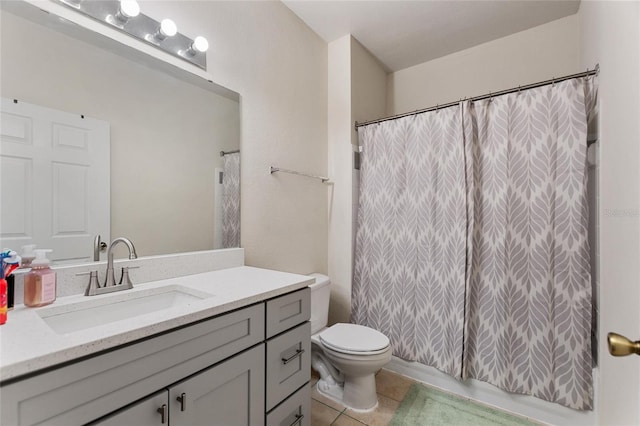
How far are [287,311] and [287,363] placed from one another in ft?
0.68

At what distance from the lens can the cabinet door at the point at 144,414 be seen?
0.69 metres

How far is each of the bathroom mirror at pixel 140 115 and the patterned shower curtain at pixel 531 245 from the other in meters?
1.52

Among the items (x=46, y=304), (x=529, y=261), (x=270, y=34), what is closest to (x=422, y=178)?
(x=529, y=261)

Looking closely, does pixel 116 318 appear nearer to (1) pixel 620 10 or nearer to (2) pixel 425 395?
(2) pixel 425 395

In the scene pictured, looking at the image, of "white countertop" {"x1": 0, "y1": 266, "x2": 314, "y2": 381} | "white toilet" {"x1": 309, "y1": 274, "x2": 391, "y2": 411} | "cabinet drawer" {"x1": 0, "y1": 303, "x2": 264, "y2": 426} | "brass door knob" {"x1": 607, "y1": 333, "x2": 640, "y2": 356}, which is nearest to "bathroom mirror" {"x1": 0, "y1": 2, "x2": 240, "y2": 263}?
"white countertop" {"x1": 0, "y1": 266, "x2": 314, "y2": 381}

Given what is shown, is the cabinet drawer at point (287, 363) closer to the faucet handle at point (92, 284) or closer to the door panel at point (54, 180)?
the faucet handle at point (92, 284)

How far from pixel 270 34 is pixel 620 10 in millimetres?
1669

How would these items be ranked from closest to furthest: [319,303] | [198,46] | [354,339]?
[198,46] < [354,339] < [319,303]

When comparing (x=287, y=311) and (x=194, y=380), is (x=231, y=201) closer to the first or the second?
(x=287, y=311)

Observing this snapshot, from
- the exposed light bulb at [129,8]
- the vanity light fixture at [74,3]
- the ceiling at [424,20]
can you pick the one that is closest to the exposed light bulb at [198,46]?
the exposed light bulb at [129,8]

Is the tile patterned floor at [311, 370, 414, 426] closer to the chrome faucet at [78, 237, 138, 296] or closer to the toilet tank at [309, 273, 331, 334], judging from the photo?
the toilet tank at [309, 273, 331, 334]

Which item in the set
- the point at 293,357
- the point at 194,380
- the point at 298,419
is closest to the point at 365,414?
the point at 298,419

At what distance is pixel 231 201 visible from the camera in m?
1.62

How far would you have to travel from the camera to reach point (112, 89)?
3.85ft
